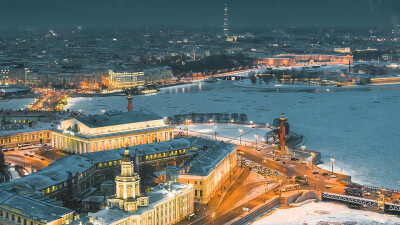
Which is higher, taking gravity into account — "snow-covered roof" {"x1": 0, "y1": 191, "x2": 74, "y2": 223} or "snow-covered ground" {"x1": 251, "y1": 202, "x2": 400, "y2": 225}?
"snow-covered roof" {"x1": 0, "y1": 191, "x2": 74, "y2": 223}

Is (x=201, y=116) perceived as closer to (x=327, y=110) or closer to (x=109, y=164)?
(x=327, y=110)

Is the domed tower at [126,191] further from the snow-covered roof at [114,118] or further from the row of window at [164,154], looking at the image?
the snow-covered roof at [114,118]

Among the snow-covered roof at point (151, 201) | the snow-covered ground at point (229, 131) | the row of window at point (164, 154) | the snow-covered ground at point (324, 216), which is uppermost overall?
the snow-covered roof at point (151, 201)

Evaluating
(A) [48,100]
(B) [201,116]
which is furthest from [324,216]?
(A) [48,100]

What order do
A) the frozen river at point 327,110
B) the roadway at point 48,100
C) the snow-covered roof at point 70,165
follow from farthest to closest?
the roadway at point 48,100 → the frozen river at point 327,110 → the snow-covered roof at point 70,165

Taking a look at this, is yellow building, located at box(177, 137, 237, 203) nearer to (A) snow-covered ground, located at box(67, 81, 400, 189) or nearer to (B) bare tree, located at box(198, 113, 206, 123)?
(A) snow-covered ground, located at box(67, 81, 400, 189)

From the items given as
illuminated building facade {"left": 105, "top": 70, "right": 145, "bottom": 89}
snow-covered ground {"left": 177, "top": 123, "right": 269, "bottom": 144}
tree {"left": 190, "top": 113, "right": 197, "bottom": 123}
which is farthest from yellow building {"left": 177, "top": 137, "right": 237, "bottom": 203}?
illuminated building facade {"left": 105, "top": 70, "right": 145, "bottom": 89}

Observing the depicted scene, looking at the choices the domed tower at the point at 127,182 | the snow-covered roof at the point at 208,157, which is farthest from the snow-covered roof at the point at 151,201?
the snow-covered roof at the point at 208,157
